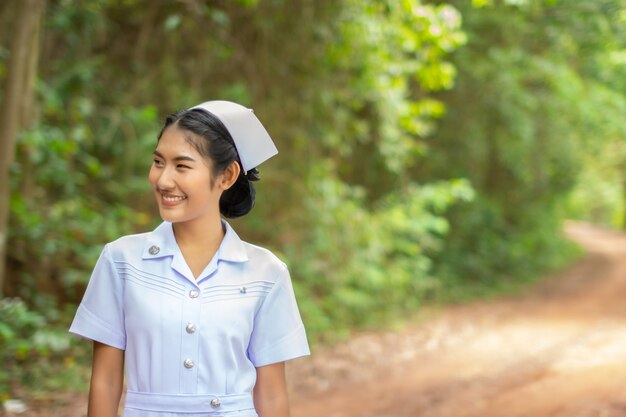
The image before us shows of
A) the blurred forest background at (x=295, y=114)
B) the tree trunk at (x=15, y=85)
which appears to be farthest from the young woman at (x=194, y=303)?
the tree trunk at (x=15, y=85)

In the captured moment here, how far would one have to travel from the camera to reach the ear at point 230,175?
2.05 metres

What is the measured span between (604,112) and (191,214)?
11178mm

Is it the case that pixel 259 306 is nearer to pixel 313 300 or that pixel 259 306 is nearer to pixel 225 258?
pixel 225 258

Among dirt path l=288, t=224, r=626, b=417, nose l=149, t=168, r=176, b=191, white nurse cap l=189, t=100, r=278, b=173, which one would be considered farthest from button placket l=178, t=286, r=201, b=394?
dirt path l=288, t=224, r=626, b=417

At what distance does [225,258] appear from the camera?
2.00m

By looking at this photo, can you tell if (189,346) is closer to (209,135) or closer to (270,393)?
(270,393)

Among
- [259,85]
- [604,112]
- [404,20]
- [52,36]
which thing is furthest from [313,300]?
[604,112]

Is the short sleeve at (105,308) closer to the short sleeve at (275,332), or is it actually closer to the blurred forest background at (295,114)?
the short sleeve at (275,332)

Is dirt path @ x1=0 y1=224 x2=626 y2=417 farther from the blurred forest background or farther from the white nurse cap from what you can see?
the white nurse cap

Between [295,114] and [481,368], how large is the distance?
3.94 meters

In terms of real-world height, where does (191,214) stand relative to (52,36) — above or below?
below

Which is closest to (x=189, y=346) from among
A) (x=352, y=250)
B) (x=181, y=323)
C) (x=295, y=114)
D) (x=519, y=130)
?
(x=181, y=323)

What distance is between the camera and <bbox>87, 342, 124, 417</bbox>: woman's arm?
6.30ft

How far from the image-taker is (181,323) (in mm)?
1907
